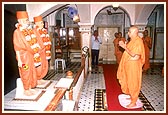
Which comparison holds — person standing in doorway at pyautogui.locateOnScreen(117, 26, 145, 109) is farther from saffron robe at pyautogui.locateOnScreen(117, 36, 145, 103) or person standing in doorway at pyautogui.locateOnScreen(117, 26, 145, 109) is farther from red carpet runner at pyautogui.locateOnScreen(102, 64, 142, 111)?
red carpet runner at pyautogui.locateOnScreen(102, 64, 142, 111)

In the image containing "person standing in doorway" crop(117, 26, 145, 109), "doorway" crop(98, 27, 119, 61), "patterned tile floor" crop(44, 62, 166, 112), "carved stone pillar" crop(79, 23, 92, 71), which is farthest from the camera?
"doorway" crop(98, 27, 119, 61)

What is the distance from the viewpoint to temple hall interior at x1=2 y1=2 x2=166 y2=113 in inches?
139

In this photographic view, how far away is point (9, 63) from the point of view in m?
4.39

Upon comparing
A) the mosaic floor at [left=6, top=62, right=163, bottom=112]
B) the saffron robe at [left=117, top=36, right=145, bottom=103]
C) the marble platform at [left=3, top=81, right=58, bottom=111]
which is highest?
the saffron robe at [left=117, top=36, right=145, bottom=103]

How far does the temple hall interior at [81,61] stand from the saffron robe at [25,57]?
21 centimetres

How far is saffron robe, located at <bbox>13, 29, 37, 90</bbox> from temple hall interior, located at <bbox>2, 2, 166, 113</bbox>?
213 mm

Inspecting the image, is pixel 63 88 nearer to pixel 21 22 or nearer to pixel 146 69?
pixel 21 22

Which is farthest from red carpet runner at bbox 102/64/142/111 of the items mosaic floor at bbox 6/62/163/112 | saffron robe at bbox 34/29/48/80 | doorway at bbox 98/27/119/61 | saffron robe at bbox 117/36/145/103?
doorway at bbox 98/27/119/61

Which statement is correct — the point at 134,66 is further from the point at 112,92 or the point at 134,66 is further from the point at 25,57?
the point at 25,57

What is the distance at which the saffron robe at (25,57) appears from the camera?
132 inches

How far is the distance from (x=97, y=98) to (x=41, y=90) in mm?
1365

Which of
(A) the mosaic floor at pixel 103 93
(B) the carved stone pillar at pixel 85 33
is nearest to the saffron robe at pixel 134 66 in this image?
(A) the mosaic floor at pixel 103 93

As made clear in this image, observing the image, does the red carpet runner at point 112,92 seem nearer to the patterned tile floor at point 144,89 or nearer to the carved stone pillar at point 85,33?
the patterned tile floor at point 144,89

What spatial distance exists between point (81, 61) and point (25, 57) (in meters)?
3.37
